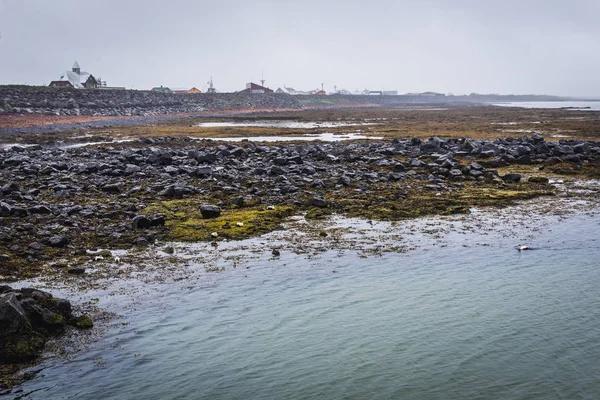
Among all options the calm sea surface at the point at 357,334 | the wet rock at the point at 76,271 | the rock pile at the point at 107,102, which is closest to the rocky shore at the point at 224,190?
the wet rock at the point at 76,271

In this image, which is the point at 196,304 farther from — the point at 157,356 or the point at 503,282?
the point at 503,282

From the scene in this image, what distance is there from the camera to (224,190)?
25.2 m

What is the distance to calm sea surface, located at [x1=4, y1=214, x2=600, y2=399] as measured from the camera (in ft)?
31.9

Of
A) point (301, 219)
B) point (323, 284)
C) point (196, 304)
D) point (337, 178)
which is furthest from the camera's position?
point (337, 178)

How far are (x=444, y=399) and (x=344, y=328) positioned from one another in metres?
3.15

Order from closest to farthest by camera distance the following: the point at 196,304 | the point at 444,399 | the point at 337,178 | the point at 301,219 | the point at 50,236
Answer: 1. the point at 444,399
2. the point at 196,304
3. the point at 50,236
4. the point at 301,219
5. the point at 337,178

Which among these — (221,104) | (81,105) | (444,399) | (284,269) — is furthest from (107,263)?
(221,104)

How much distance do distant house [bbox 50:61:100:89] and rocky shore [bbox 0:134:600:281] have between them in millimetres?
119906

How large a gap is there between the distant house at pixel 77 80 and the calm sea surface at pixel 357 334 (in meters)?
148

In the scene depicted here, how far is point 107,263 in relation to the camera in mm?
15719

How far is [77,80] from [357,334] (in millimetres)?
160653

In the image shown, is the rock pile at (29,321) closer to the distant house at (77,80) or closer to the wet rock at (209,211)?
the wet rock at (209,211)

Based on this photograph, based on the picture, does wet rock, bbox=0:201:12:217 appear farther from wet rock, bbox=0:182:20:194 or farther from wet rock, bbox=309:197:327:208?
wet rock, bbox=309:197:327:208

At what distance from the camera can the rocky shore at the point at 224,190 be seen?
18.0 meters
